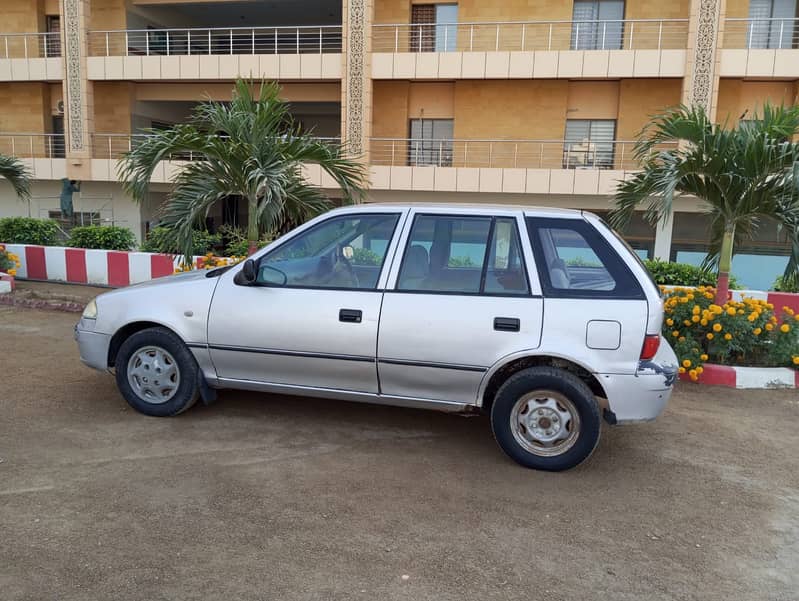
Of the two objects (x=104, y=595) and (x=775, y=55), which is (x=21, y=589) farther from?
(x=775, y=55)

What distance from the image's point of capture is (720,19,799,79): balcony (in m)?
18.4

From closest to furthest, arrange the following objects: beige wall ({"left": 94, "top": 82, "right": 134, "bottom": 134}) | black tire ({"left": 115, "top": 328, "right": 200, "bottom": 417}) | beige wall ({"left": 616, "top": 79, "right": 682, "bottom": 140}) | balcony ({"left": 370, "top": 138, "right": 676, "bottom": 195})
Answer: black tire ({"left": 115, "top": 328, "right": 200, "bottom": 417}) < balcony ({"left": 370, "top": 138, "right": 676, "bottom": 195}) < beige wall ({"left": 616, "top": 79, "right": 682, "bottom": 140}) < beige wall ({"left": 94, "top": 82, "right": 134, "bottom": 134})

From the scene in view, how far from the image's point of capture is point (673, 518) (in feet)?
14.0

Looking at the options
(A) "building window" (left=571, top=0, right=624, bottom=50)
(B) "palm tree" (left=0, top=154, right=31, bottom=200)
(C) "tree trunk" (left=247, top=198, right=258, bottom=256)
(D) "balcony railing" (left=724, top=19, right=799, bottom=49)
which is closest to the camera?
(C) "tree trunk" (left=247, top=198, right=258, bottom=256)

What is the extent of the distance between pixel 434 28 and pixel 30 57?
550 inches

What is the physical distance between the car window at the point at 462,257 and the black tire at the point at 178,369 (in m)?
1.89

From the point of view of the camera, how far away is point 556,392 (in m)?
4.77

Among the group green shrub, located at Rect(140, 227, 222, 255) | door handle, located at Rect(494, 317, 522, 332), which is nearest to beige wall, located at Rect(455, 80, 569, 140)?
green shrub, located at Rect(140, 227, 222, 255)

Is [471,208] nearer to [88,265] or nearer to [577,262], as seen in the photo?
[577,262]

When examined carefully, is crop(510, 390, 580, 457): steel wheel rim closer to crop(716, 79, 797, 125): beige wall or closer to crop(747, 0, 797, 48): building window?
crop(716, 79, 797, 125): beige wall

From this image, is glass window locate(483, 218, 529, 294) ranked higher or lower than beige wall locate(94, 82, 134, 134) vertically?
lower

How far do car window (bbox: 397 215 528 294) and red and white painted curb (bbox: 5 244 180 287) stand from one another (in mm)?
7895

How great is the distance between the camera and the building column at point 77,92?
857 inches

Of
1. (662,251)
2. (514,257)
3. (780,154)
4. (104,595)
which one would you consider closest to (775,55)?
(662,251)
